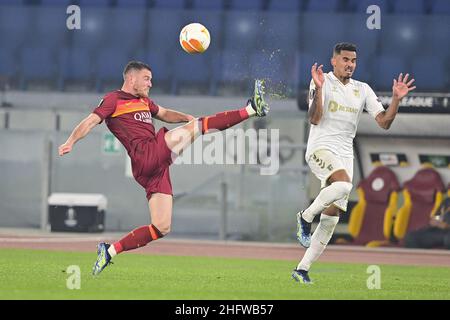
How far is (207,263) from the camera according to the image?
1404 cm

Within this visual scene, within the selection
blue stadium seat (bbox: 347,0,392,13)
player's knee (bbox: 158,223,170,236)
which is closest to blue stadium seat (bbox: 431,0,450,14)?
blue stadium seat (bbox: 347,0,392,13)

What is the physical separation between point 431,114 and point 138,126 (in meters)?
9.61

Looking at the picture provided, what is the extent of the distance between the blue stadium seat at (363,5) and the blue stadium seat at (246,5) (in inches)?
78.0

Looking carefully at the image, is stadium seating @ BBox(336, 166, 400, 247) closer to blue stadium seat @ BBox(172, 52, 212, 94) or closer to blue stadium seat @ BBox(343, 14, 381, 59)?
blue stadium seat @ BBox(343, 14, 381, 59)

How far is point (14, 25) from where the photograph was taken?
84.8 feet

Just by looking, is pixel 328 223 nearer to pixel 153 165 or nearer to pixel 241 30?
pixel 153 165

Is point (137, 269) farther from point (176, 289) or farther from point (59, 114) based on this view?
point (59, 114)

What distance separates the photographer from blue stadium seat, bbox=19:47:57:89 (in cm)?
2495

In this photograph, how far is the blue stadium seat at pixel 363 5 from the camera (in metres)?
24.7

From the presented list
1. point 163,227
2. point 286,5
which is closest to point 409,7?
point 286,5

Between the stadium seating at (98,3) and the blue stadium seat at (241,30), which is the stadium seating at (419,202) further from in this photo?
the stadium seating at (98,3)

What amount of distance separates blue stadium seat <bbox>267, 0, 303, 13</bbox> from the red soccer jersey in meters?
15.1

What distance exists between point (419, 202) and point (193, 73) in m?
7.27

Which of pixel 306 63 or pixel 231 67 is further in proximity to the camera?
pixel 306 63
